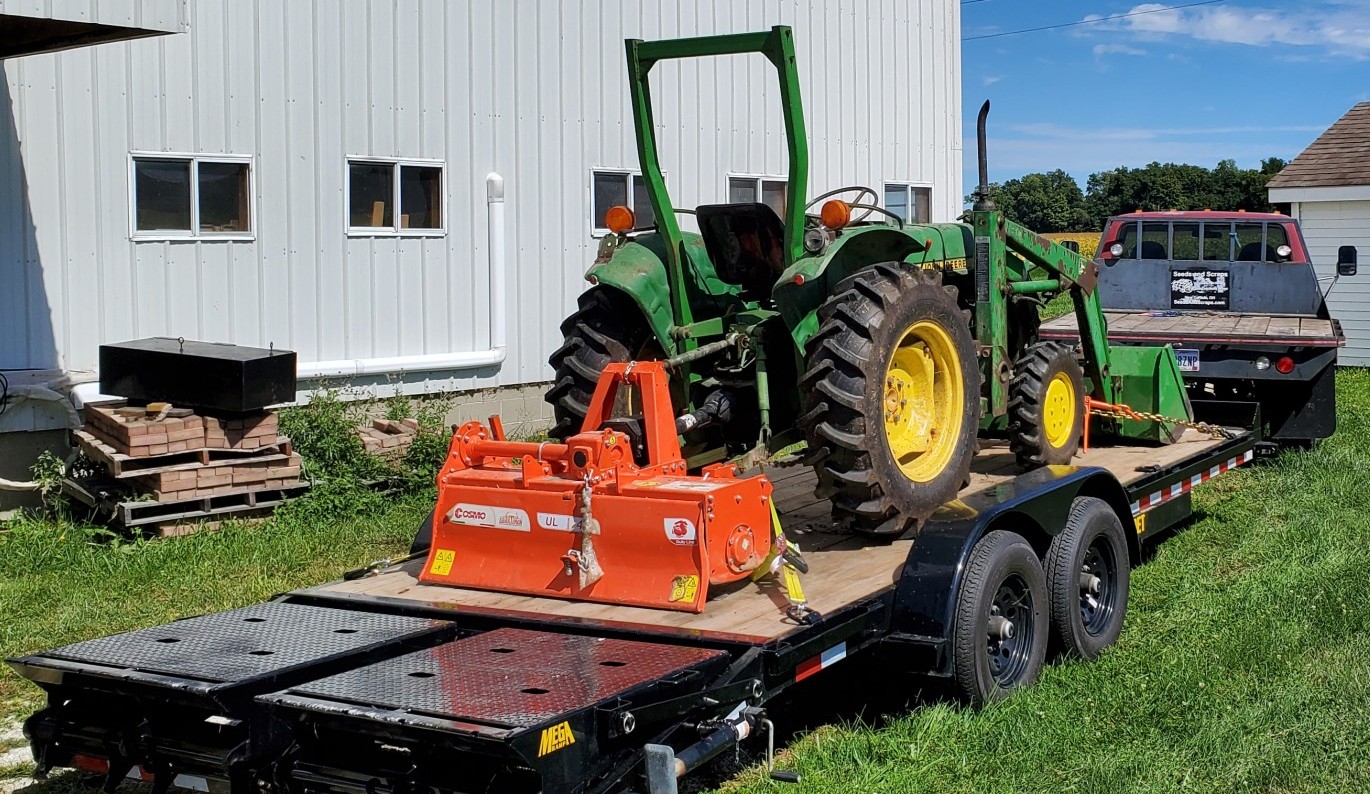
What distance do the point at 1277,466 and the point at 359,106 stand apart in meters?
7.92

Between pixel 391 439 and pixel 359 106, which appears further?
pixel 359 106

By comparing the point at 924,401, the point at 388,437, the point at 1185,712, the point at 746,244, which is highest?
the point at 746,244

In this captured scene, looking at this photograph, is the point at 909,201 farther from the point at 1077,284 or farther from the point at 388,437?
the point at 388,437

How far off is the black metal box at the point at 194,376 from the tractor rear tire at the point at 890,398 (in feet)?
13.8

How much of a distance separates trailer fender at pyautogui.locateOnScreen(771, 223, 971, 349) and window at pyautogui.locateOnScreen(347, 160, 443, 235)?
5377mm

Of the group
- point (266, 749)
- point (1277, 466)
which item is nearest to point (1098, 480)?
point (266, 749)

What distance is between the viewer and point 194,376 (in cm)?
882

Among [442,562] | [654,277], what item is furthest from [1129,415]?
[442,562]

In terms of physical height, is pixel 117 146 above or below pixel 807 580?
above

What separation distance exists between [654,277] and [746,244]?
0.52 metres

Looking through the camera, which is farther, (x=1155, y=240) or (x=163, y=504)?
(x=1155, y=240)

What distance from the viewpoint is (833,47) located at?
592 inches

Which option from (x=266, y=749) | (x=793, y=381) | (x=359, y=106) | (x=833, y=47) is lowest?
(x=266, y=749)

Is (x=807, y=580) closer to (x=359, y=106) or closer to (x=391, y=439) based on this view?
(x=391, y=439)
